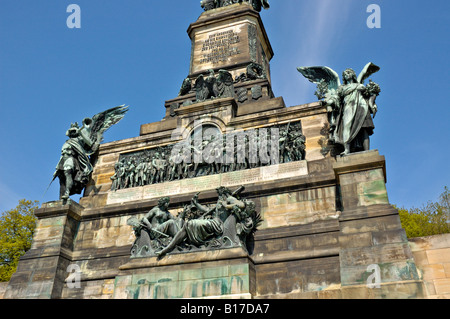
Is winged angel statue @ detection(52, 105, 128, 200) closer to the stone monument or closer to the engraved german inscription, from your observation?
the stone monument

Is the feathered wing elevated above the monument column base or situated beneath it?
elevated above

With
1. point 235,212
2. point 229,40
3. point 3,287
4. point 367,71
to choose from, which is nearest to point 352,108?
point 367,71

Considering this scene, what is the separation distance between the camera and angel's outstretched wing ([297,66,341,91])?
51.5 feet

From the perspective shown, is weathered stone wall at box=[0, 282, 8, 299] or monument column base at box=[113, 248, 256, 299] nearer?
monument column base at box=[113, 248, 256, 299]

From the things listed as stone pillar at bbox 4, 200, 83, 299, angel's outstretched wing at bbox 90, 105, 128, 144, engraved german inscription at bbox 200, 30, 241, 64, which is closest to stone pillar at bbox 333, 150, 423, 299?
stone pillar at bbox 4, 200, 83, 299

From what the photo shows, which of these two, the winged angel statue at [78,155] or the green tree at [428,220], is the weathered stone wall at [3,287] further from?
the green tree at [428,220]

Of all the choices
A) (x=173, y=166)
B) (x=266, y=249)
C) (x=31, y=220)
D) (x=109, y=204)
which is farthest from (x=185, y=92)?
(x=31, y=220)

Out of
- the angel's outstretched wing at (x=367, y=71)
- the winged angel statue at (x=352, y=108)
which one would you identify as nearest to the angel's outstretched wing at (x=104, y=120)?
the winged angel statue at (x=352, y=108)

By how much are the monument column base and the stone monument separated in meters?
0.03

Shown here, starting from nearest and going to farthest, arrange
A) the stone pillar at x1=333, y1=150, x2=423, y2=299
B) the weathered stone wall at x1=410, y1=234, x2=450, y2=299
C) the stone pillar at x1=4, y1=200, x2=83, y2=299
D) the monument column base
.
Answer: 1. the stone pillar at x1=333, y1=150, x2=423, y2=299
2. the weathered stone wall at x1=410, y1=234, x2=450, y2=299
3. the monument column base
4. the stone pillar at x1=4, y1=200, x2=83, y2=299

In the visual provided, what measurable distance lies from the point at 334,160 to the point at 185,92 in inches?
318

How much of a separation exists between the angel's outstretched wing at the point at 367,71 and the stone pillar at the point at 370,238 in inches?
119

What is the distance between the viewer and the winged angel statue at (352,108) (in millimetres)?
13906

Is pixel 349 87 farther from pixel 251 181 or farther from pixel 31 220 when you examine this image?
pixel 31 220
